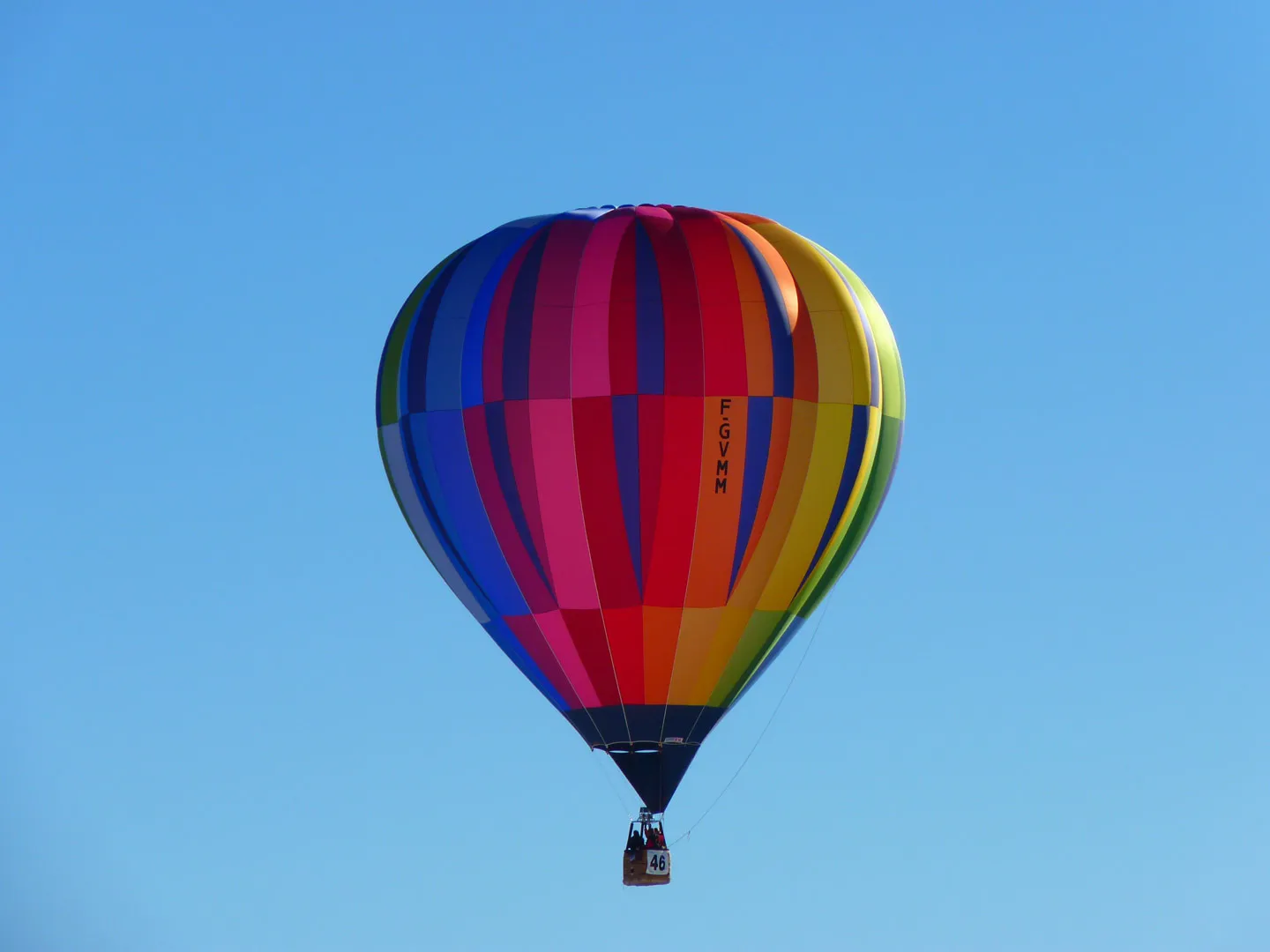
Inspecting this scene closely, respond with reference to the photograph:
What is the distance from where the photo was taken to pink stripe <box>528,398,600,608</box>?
1827 inches

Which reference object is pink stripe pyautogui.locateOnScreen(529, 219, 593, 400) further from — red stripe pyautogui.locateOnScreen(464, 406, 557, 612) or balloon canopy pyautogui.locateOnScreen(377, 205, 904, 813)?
red stripe pyautogui.locateOnScreen(464, 406, 557, 612)

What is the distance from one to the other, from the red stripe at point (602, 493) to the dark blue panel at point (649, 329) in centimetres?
59

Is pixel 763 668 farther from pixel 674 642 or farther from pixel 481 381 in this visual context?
pixel 481 381

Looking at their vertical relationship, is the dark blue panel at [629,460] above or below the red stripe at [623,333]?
below

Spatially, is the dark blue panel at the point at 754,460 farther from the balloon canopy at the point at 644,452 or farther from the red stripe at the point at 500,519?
the red stripe at the point at 500,519

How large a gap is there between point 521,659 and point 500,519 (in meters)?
2.01

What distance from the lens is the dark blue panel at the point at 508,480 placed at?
1836 inches

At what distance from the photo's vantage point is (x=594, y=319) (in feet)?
153

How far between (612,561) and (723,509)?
5.16 feet

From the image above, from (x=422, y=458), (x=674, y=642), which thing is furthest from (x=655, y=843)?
(x=422, y=458)

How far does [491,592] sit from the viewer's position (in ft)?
155

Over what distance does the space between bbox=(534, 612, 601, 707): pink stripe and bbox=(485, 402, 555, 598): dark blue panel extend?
0.39m

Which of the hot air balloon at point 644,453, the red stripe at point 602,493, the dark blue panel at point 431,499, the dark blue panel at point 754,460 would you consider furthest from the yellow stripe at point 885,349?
the dark blue panel at point 431,499

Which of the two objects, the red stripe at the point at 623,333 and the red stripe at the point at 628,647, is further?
the red stripe at the point at 628,647
